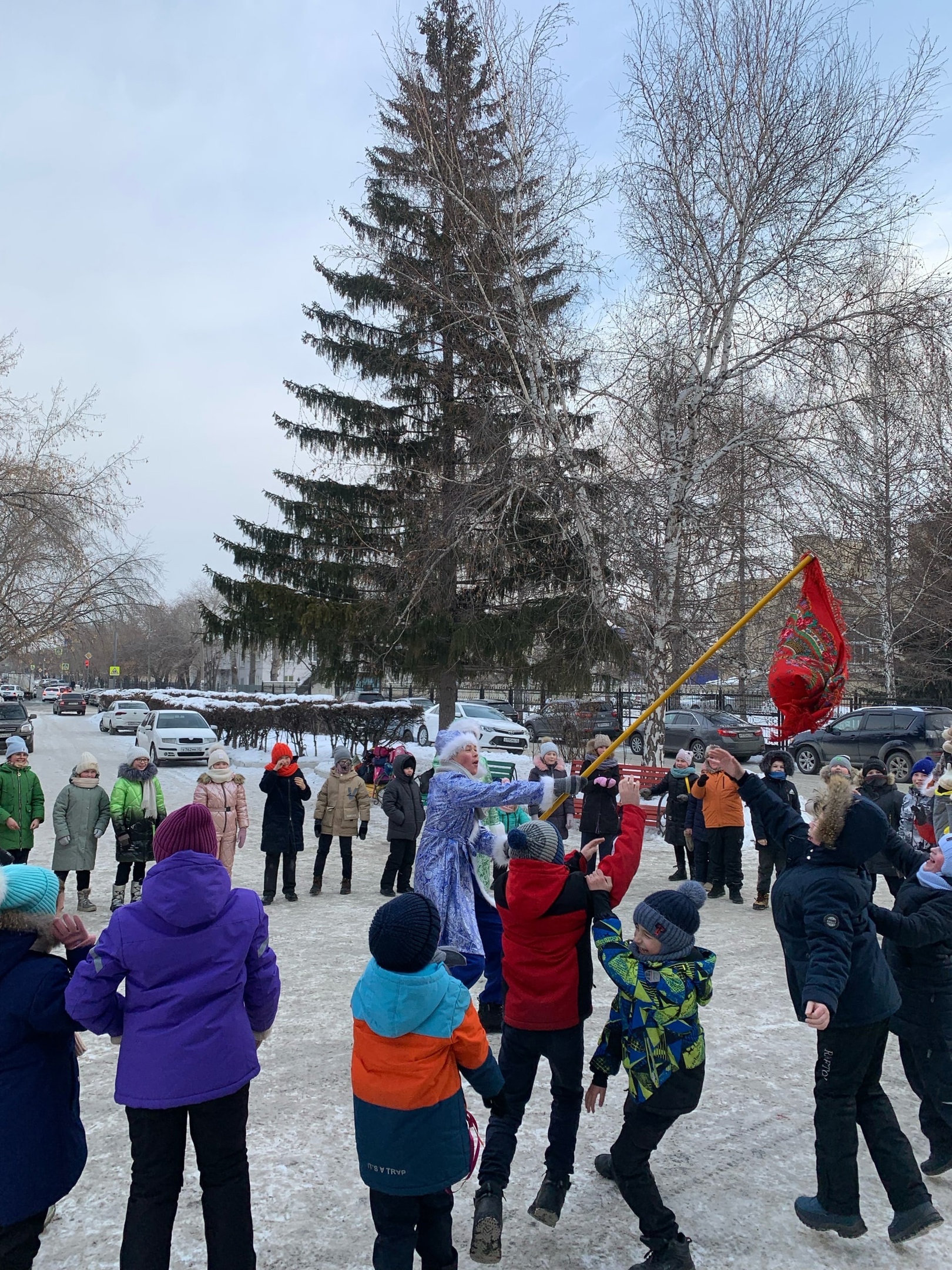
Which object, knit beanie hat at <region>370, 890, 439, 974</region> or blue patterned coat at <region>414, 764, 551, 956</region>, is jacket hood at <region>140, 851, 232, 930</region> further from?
blue patterned coat at <region>414, 764, 551, 956</region>

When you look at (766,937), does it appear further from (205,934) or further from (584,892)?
(205,934)

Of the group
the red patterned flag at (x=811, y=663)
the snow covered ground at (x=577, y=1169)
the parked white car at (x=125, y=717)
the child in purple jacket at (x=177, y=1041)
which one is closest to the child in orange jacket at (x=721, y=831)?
the snow covered ground at (x=577, y=1169)

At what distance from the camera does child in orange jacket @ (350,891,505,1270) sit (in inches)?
110

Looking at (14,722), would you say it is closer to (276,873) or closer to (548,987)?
(276,873)

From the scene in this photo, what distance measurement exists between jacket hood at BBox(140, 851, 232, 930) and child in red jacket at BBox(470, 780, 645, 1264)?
123 centimetres

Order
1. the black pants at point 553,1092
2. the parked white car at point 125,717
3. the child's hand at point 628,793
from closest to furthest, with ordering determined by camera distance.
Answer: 1. the black pants at point 553,1092
2. the child's hand at point 628,793
3. the parked white car at point 125,717

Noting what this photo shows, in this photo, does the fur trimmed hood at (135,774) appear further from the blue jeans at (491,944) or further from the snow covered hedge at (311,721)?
the snow covered hedge at (311,721)

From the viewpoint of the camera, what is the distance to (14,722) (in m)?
29.1

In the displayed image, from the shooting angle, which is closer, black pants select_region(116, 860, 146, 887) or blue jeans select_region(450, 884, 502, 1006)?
blue jeans select_region(450, 884, 502, 1006)

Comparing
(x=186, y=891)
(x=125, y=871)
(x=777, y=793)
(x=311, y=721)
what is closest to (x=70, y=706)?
(x=311, y=721)

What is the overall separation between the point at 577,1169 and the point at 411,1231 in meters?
1.45

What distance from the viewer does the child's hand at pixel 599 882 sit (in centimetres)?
364

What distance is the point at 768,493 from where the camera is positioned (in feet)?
51.6

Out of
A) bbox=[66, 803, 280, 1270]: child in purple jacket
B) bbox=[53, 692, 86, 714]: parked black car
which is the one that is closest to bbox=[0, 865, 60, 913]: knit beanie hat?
bbox=[66, 803, 280, 1270]: child in purple jacket
